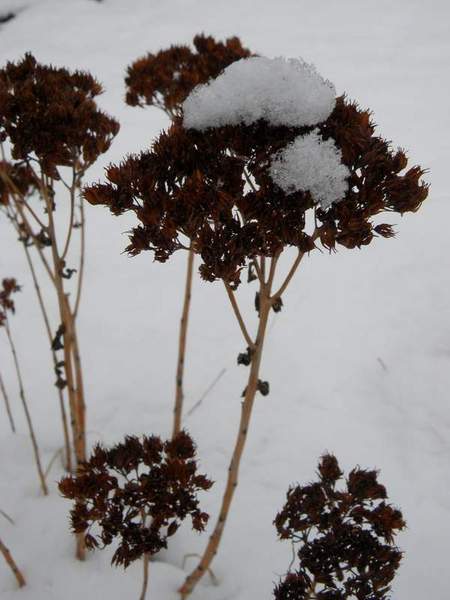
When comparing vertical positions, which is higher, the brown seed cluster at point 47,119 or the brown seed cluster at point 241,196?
the brown seed cluster at point 47,119

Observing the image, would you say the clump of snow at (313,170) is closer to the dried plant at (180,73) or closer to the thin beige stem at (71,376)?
the dried plant at (180,73)

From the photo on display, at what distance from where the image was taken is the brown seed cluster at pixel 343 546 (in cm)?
135

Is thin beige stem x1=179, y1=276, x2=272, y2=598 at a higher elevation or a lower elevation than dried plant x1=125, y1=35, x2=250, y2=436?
lower

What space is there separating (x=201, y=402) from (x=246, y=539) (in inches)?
43.5

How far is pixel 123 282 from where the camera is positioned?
4.65 meters

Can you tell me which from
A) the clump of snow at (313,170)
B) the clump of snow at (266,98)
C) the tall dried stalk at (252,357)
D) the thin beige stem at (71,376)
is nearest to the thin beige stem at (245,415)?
the tall dried stalk at (252,357)

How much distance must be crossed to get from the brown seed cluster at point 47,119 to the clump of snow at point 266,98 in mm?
→ 606

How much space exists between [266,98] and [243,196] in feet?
0.93

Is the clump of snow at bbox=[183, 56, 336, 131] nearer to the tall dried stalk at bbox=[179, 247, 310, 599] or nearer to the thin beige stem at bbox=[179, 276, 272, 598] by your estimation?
the tall dried stalk at bbox=[179, 247, 310, 599]

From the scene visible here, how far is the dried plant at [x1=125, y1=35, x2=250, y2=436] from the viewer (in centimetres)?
221

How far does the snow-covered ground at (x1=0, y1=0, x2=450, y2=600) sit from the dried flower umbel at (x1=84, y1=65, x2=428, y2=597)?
175cm

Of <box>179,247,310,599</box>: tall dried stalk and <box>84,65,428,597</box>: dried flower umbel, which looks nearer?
<box>84,65,428,597</box>: dried flower umbel

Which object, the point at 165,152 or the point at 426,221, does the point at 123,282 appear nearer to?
the point at 426,221

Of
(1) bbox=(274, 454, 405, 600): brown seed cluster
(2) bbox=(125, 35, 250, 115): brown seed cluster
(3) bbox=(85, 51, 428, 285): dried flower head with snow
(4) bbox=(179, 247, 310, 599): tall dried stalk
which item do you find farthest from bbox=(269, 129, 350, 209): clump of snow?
(2) bbox=(125, 35, 250, 115): brown seed cluster
